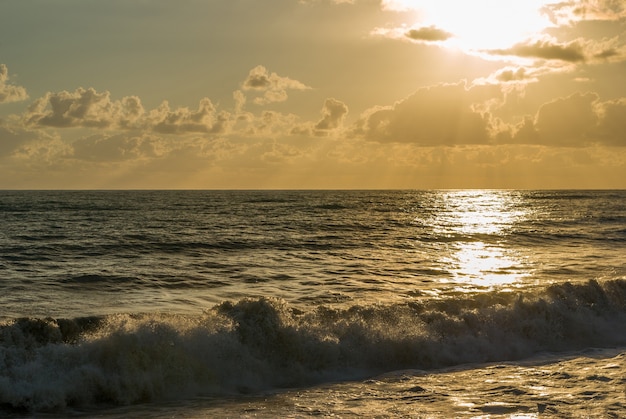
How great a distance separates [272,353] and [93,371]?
455 centimetres

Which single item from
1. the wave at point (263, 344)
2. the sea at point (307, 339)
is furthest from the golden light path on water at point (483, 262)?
the wave at point (263, 344)

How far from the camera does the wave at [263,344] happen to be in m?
13.7

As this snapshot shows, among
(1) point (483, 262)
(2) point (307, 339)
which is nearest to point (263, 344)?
(2) point (307, 339)

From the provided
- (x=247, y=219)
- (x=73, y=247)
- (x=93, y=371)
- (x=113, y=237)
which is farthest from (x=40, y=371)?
(x=247, y=219)

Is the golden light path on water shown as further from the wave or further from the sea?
the wave

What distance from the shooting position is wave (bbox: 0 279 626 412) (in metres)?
13.7

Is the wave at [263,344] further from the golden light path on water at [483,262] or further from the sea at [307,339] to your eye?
the golden light path on water at [483,262]

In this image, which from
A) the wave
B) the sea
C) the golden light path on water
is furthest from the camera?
the golden light path on water

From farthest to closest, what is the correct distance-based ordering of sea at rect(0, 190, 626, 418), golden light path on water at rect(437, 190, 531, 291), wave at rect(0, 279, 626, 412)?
golden light path on water at rect(437, 190, 531, 291), wave at rect(0, 279, 626, 412), sea at rect(0, 190, 626, 418)

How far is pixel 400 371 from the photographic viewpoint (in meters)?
15.8

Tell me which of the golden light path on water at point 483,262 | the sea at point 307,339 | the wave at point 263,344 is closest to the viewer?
the sea at point 307,339

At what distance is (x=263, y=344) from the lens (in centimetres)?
1644

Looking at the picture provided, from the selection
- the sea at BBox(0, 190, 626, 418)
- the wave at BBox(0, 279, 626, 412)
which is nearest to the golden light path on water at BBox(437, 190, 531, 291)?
the sea at BBox(0, 190, 626, 418)

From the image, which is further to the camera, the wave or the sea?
the wave
